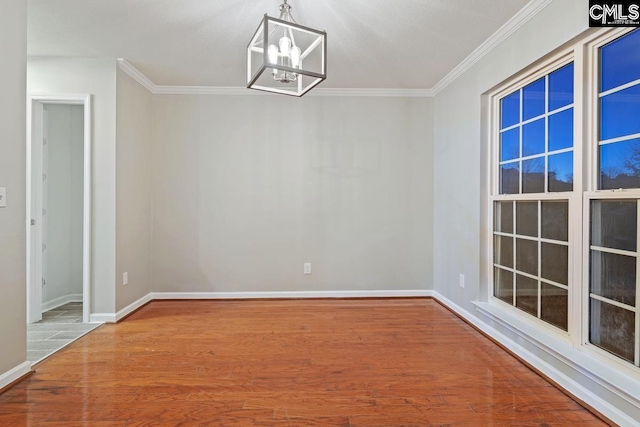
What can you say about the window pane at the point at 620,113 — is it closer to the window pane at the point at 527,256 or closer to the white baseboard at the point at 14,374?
the window pane at the point at 527,256

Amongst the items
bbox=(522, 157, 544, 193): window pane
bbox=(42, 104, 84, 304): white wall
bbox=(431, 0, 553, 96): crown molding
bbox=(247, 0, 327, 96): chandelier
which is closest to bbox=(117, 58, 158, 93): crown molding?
bbox=(42, 104, 84, 304): white wall

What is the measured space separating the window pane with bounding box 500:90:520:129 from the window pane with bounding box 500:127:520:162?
0.07 metres

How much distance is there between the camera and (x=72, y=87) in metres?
3.29

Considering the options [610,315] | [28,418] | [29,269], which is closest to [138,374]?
[28,418]

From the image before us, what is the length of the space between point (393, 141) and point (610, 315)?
9.24 ft

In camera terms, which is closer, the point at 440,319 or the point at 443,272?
the point at 440,319

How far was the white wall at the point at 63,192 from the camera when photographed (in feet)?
13.1

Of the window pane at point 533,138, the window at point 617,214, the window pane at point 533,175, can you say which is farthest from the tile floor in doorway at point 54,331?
the window pane at point 533,138

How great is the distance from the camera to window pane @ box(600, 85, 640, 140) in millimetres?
1766

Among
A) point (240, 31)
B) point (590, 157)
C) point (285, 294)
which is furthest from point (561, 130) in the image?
point (285, 294)

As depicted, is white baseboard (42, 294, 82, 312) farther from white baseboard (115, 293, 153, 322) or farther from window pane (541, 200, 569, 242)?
window pane (541, 200, 569, 242)

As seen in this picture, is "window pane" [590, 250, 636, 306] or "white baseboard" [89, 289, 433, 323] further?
"white baseboard" [89, 289, 433, 323]

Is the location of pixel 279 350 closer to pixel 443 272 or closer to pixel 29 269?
A: pixel 443 272

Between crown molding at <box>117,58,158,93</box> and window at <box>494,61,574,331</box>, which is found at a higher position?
crown molding at <box>117,58,158,93</box>
